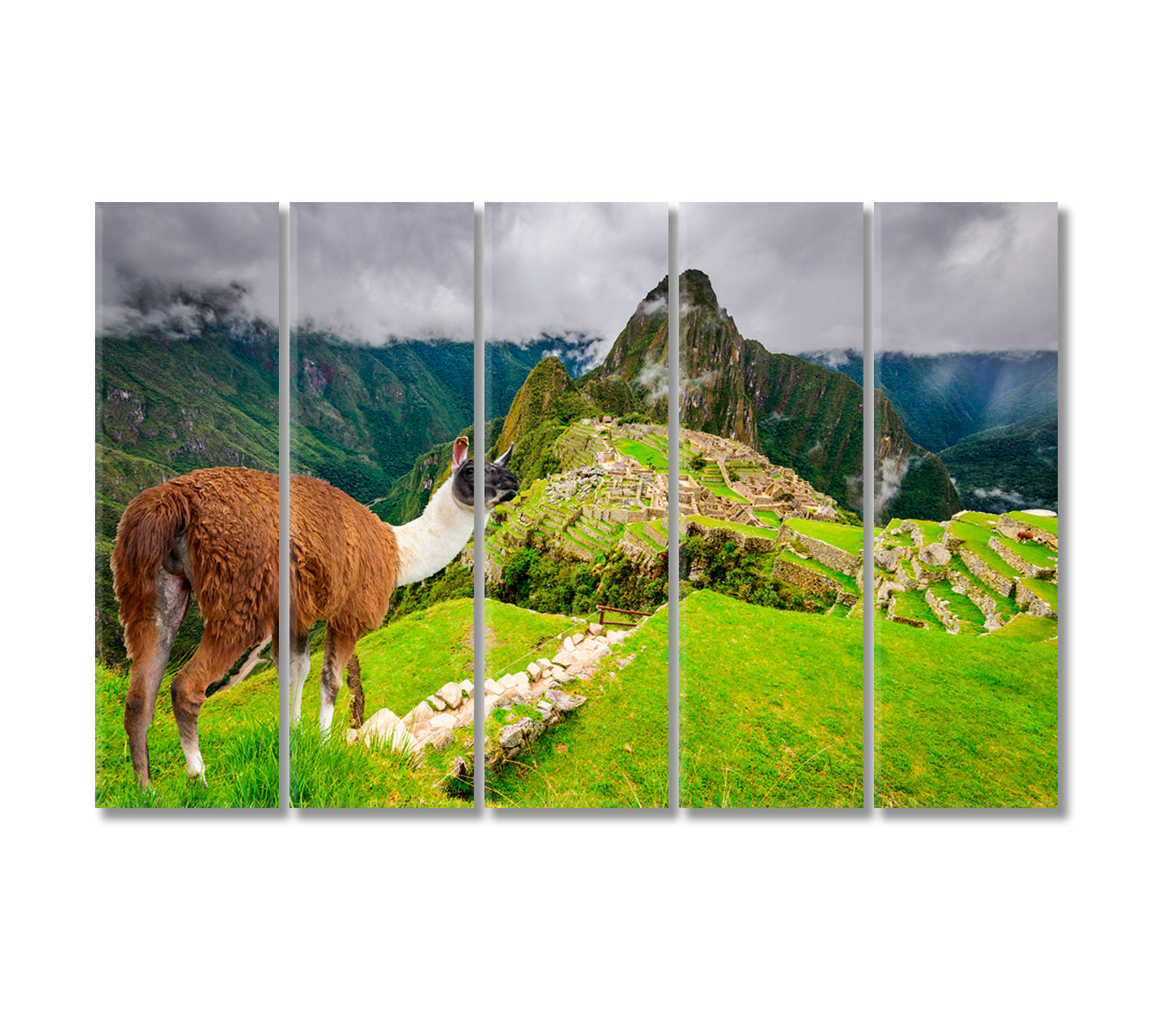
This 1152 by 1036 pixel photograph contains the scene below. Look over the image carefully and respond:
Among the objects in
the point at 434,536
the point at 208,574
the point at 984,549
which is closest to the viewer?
the point at 208,574

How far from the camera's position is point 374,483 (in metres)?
3.12

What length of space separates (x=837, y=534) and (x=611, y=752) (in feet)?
5.76

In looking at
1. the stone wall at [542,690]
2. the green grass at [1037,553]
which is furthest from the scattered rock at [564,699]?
the green grass at [1037,553]

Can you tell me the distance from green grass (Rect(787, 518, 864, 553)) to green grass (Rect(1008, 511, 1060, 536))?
876 mm

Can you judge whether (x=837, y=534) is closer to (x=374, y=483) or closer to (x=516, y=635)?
(x=516, y=635)

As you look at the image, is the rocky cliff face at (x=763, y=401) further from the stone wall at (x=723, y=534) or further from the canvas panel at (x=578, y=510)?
the stone wall at (x=723, y=534)

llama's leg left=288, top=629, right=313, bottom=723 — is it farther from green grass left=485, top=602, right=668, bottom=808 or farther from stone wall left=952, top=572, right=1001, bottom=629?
stone wall left=952, top=572, right=1001, bottom=629

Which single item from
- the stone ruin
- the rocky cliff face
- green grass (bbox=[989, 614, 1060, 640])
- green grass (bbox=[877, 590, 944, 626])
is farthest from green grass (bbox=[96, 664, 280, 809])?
green grass (bbox=[989, 614, 1060, 640])

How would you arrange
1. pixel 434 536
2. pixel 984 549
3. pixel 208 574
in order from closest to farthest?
pixel 208 574
pixel 984 549
pixel 434 536

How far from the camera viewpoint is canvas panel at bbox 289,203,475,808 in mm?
3045

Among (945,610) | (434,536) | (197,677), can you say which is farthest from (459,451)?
(945,610)

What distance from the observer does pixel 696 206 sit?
9.95 feet
